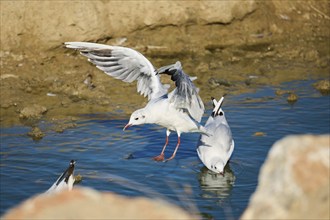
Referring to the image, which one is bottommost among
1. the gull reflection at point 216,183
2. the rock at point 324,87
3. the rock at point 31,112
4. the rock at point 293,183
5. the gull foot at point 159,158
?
the gull reflection at point 216,183

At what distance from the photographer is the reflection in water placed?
941cm

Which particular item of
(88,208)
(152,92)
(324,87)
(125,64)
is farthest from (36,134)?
(88,208)

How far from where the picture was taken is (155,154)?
11.1 meters

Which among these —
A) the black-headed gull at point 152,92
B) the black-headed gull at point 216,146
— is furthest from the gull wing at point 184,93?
the black-headed gull at point 216,146

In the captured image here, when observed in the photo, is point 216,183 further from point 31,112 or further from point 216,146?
point 31,112

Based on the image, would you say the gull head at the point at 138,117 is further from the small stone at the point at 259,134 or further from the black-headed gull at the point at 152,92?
the small stone at the point at 259,134

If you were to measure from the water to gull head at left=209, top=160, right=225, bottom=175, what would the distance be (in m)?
0.12

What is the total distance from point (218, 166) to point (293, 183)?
586 cm

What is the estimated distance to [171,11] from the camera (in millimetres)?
14727

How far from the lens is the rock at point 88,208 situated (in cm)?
387

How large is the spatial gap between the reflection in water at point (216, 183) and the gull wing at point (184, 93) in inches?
30.3

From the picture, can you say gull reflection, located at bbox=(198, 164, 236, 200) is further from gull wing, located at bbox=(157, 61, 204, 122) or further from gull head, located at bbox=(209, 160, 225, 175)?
gull wing, located at bbox=(157, 61, 204, 122)

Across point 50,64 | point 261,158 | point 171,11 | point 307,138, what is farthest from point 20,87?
point 307,138

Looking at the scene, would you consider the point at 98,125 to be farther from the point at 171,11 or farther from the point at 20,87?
the point at 171,11
